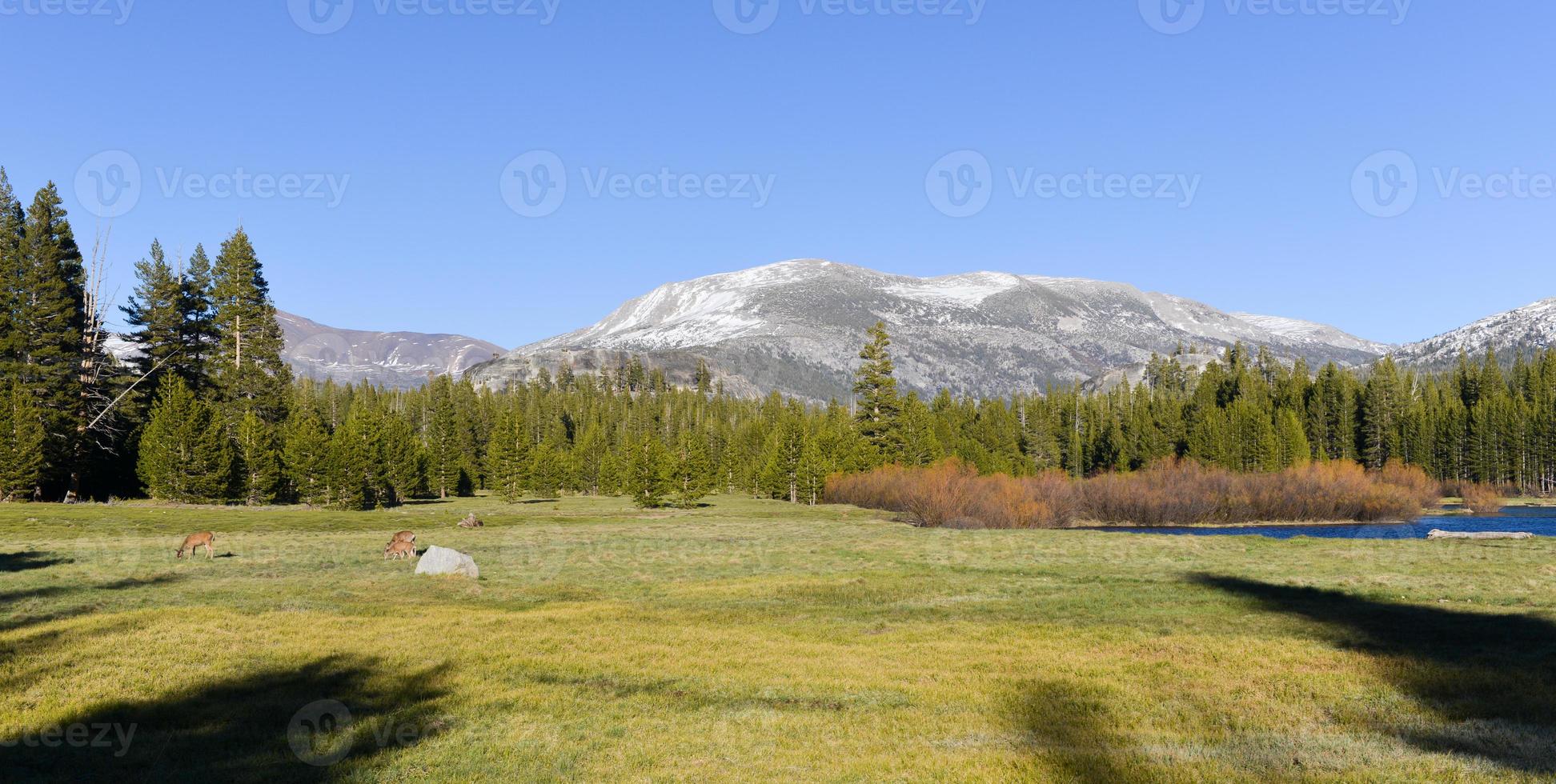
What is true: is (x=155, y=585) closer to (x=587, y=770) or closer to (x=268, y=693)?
(x=268, y=693)

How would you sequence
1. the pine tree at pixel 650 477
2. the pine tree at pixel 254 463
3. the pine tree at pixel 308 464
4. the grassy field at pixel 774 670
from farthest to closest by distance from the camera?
the pine tree at pixel 650 477, the pine tree at pixel 308 464, the pine tree at pixel 254 463, the grassy field at pixel 774 670

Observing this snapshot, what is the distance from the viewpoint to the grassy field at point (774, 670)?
38.0 feet

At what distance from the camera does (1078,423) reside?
579ft

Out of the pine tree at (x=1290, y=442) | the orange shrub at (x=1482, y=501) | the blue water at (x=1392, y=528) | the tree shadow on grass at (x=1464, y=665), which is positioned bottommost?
the blue water at (x=1392, y=528)

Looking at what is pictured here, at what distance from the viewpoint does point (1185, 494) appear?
87.6 m

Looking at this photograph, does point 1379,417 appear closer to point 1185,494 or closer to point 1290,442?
point 1290,442

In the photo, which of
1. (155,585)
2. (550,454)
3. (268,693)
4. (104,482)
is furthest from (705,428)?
(268,693)

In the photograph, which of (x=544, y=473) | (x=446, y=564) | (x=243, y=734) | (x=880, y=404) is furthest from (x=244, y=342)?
(x=243, y=734)

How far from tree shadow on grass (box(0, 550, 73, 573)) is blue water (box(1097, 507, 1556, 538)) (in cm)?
6735

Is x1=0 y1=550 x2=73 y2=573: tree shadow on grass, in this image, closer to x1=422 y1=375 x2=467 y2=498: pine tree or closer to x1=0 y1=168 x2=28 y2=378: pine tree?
x1=0 y1=168 x2=28 y2=378: pine tree

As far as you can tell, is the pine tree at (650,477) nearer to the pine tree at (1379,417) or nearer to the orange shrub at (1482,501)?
the orange shrub at (1482,501)

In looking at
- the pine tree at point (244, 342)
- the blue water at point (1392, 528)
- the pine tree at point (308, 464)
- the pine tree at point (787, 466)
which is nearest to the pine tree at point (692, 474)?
the pine tree at point (787, 466)

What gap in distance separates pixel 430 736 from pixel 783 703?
559cm

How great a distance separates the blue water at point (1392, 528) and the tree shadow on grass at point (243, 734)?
6610cm
